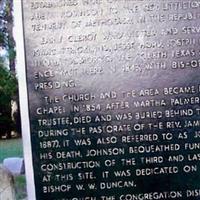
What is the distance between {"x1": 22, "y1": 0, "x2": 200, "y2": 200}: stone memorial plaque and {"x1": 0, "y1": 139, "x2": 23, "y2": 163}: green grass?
1031 centimetres

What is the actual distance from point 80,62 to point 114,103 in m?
0.36

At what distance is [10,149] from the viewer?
58.2 feet

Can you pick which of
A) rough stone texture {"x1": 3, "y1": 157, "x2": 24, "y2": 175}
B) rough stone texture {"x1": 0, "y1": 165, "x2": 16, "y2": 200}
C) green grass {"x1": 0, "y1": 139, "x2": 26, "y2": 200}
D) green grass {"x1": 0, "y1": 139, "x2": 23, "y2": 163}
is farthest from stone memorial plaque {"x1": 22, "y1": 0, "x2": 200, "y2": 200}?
green grass {"x1": 0, "y1": 139, "x2": 23, "y2": 163}

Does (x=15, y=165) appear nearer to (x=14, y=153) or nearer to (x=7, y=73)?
(x=14, y=153)

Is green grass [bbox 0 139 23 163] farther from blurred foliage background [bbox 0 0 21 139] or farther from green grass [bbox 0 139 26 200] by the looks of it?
blurred foliage background [bbox 0 0 21 139]

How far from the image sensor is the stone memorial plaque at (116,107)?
14.6 ft

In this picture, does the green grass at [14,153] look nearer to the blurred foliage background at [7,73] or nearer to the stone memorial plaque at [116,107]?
the blurred foliage background at [7,73]

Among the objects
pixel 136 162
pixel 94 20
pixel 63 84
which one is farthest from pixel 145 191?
pixel 94 20

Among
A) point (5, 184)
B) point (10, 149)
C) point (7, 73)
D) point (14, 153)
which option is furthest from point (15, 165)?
point (7, 73)

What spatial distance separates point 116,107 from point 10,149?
13.6 m

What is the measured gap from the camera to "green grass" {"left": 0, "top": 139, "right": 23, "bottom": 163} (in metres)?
15.9

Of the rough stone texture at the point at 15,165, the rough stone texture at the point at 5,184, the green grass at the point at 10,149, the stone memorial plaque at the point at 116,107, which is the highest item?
the stone memorial plaque at the point at 116,107

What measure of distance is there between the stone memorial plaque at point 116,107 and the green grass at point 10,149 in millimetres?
10311

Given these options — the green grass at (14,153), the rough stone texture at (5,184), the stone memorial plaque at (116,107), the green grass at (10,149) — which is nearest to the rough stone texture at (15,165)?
the green grass at (14,153)
